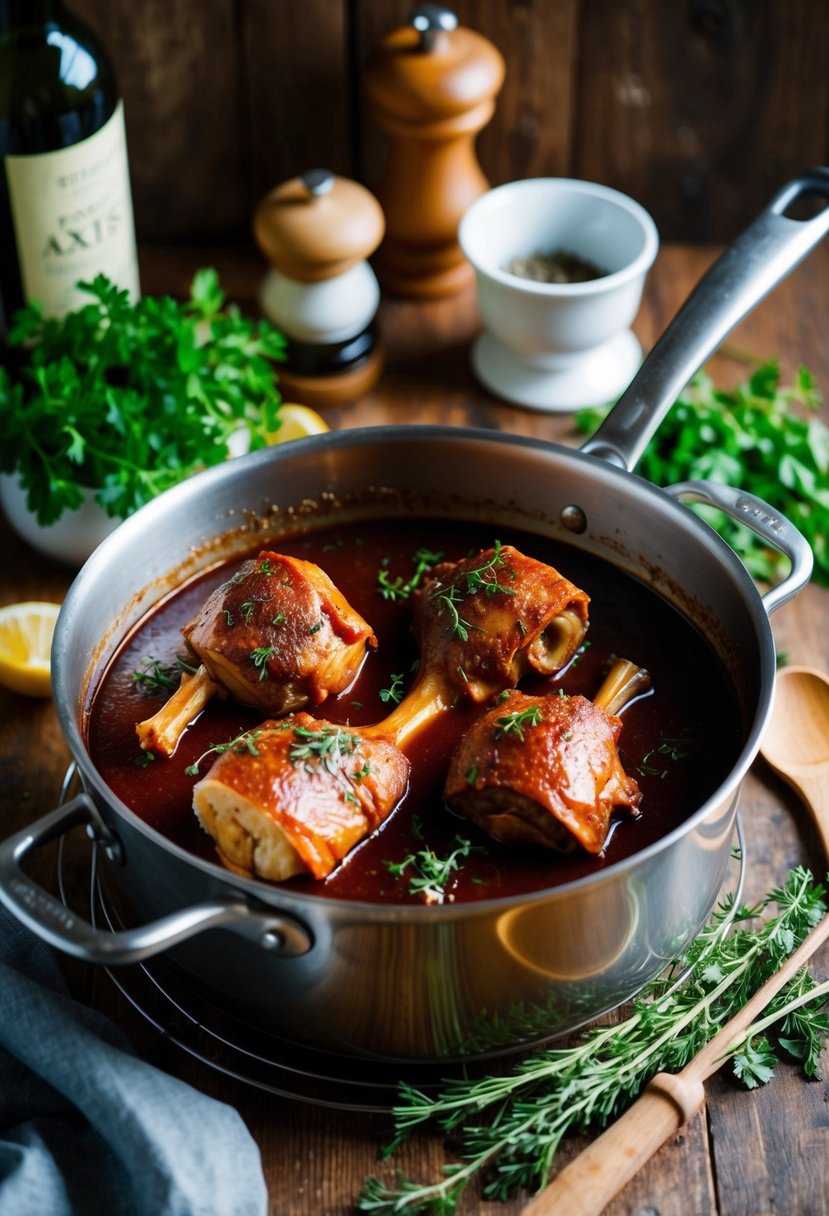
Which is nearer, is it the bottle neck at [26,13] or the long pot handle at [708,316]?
the long pot handle at [708,316]

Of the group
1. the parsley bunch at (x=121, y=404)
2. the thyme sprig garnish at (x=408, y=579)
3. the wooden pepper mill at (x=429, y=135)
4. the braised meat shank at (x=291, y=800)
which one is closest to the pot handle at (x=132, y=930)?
the braised meat shank at (x=291, y=800)

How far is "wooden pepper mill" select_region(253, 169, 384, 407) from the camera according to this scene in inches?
124

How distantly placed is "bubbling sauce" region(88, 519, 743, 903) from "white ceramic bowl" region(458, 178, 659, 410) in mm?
790

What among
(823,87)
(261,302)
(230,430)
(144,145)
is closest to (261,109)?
(144,145)

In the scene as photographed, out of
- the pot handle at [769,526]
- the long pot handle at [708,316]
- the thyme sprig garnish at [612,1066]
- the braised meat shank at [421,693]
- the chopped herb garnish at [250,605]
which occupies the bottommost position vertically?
the thyme sprig garnish at [612,1066]

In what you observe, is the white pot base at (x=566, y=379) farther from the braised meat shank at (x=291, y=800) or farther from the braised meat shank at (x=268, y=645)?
the braised meat shank at (x=291, y=800)

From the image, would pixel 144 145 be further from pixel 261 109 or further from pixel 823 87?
pixel 823 87

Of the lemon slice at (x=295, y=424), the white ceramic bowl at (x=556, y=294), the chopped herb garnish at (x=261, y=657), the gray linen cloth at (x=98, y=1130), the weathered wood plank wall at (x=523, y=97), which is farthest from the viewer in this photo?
the weathered wood plank wall at (x=523, y=97)

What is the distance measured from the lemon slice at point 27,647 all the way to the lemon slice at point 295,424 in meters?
0.68

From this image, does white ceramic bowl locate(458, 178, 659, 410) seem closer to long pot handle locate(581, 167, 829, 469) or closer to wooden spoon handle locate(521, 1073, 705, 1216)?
long pot handle locate(581, 167, 829, 469)

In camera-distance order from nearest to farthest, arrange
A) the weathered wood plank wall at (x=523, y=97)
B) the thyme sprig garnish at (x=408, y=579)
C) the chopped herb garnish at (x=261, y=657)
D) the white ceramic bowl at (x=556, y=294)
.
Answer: the chopped herb garnish at (x=261, y=657) → the thyme sprig garnish at (x=408, y=579) → the white ceramic bowl at (x=556, y=294) → the weathered wood plank wall at (x=523, y=97)

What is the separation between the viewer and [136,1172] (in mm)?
1823

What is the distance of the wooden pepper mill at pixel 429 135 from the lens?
10.8 ft

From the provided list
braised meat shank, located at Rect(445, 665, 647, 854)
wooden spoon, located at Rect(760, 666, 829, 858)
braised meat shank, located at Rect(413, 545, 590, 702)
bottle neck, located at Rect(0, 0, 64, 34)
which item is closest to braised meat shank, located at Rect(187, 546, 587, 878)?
braised meat shank, located at Rect(413, 545, 590, 702)
